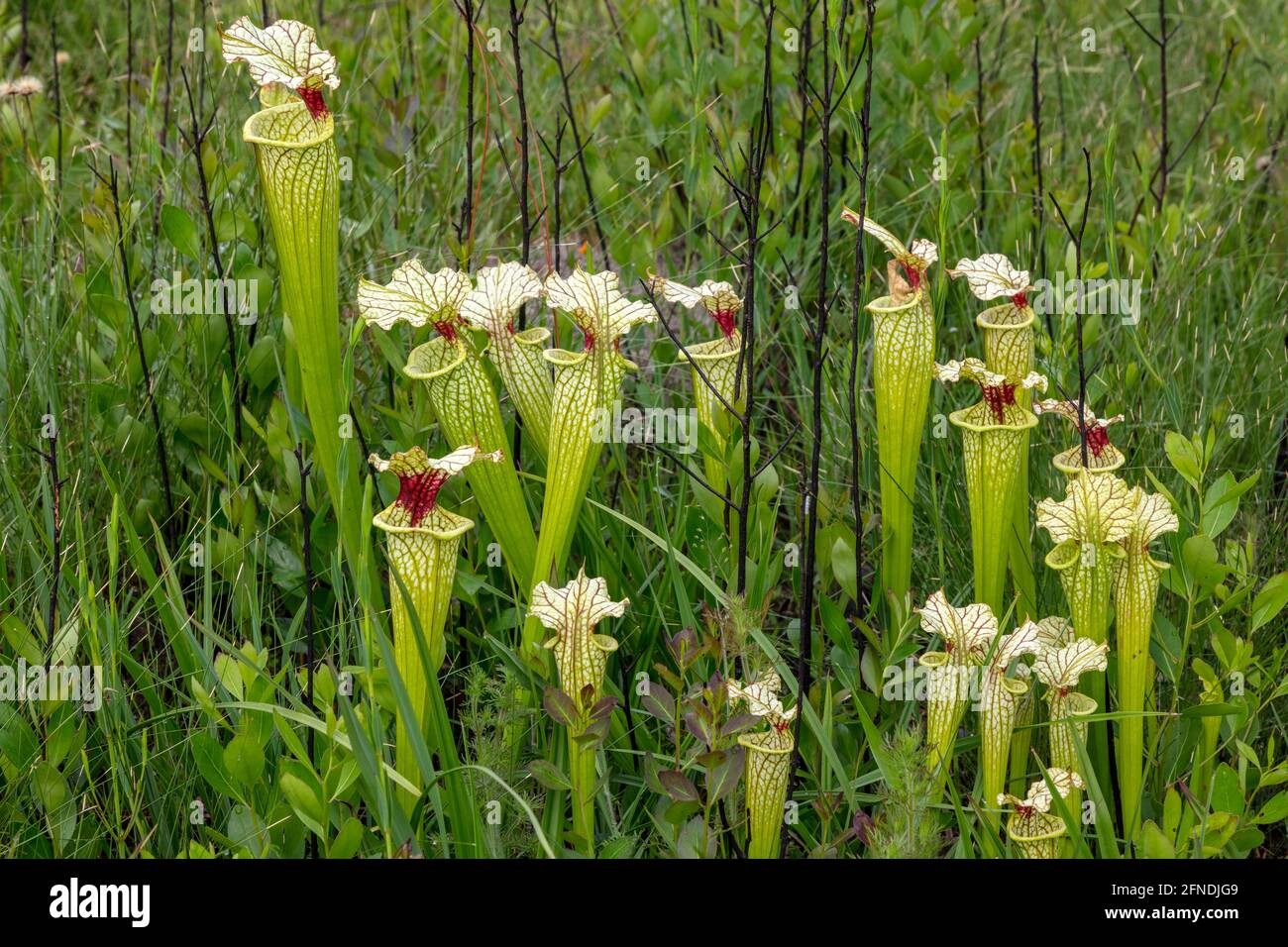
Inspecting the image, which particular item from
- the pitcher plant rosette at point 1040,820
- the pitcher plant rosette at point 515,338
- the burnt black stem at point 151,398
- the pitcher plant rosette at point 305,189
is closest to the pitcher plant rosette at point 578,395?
the pitcher plant rosette at point 515,338

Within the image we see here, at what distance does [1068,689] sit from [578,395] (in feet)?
3.04

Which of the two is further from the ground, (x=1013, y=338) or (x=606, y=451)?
(x=1013, y=338)

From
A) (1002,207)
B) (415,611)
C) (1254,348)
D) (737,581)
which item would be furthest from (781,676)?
(1002,207)

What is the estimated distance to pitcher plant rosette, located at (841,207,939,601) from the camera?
6.48 feet

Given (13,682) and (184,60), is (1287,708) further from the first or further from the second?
(184,60)

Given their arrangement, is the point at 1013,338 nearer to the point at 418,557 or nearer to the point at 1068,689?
the point at 1068,689

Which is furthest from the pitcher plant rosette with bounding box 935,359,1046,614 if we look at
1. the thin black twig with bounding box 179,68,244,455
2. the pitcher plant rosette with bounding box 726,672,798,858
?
the thin black twig with bounding box 179,68,244,455

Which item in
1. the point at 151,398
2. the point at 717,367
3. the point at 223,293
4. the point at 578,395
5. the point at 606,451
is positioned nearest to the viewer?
the point at 578,395

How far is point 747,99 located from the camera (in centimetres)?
366

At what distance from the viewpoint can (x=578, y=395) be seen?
1.96 meters

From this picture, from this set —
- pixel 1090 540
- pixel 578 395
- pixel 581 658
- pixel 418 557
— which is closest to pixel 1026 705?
pixel 1090 540

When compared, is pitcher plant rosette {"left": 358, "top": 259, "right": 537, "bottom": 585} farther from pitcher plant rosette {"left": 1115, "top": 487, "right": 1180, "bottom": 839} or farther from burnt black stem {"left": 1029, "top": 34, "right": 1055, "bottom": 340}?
burnt black stem {"left": 1029, "top": 34, "right": 1055, "bottom": 340}

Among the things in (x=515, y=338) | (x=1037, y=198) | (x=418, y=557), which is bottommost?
(x=418, y=557)

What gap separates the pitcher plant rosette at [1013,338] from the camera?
1970 millimetres
